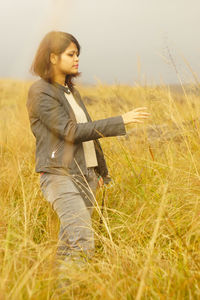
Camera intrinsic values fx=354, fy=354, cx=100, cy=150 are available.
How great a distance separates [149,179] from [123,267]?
0.88m

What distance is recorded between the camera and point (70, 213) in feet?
5.52

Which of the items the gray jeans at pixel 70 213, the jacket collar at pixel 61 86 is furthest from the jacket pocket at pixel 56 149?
the jacket collar at pixel 61 86

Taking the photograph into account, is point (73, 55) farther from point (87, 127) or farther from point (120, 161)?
point (120, 161)

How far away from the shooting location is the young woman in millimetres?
1671

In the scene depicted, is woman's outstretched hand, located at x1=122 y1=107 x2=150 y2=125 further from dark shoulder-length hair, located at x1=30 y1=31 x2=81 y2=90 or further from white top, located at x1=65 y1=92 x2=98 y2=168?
dark shoulder-length hair, located at x1=30 y1=31 x2=81 y2=90

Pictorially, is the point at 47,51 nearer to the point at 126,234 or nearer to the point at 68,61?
the point at 68,61

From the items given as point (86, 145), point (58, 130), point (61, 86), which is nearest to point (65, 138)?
point (58, 130)

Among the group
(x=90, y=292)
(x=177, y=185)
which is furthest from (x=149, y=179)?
(x=90, y=292)

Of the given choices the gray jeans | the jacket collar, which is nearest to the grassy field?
the gray jeans

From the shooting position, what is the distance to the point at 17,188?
8.23ft

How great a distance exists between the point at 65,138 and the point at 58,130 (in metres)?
0.05

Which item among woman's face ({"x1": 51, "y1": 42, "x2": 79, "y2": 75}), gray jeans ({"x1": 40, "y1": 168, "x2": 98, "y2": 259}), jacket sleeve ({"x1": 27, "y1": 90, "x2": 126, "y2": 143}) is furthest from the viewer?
woman's face ({"x1": 51, "y1": 42, "x2": 79, "y2": 75})

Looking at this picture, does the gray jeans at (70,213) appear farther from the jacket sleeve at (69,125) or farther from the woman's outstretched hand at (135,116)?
the woman's outstretched hand at (135,116)

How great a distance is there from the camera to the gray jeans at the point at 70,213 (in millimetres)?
1612
